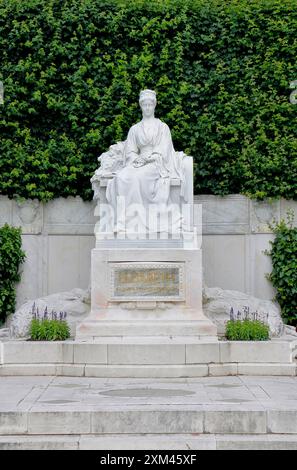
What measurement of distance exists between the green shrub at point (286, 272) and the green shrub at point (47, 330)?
167 inches

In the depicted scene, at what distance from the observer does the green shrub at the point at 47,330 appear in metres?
7.96

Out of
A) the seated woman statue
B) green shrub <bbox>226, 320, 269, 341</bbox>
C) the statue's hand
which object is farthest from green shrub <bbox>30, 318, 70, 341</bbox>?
the statue's hand

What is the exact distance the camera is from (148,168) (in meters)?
9.14

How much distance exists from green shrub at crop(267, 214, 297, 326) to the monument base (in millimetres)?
3015

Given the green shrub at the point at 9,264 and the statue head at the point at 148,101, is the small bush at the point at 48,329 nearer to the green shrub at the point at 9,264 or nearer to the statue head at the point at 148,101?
the green shrub at the point at 9,264

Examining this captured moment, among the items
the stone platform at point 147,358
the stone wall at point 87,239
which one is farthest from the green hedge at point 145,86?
the stone platform at point 147,358

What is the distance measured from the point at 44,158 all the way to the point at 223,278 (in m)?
3.57

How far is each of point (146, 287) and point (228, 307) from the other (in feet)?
4.58

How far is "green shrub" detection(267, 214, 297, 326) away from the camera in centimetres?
1088

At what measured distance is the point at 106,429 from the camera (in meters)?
5.37

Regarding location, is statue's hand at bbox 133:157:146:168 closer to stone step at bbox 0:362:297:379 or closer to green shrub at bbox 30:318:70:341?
green shrub at bbox 30:318:70:341

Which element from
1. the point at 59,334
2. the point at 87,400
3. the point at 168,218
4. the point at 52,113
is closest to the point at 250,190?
the point at 168,218

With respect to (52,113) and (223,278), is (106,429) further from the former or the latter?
(52,113)

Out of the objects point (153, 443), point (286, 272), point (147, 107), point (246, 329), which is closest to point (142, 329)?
point (246, 329)
